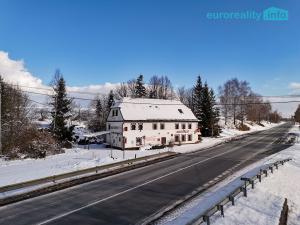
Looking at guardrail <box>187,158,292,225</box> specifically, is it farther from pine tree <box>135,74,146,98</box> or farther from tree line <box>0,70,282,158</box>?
pine tree <box>135,74,146,98</box>

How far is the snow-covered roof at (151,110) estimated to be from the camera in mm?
49375

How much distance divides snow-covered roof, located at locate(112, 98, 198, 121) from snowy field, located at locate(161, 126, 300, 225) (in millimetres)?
27531

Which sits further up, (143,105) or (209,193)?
(143,105)

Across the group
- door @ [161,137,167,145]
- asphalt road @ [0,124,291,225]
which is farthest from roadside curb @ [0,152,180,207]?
door @ [161,137,167,145]

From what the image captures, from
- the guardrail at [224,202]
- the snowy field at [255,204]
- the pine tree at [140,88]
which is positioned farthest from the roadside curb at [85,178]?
the pine tree at [140,88]

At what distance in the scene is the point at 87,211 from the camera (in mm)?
14664

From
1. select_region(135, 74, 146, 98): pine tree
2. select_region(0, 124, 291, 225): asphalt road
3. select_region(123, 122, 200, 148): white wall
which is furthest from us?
select_region(135, 74, 146, 98): pine tree

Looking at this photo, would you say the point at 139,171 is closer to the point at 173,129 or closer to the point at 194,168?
the point at 194,168

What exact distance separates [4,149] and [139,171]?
19.9 metres

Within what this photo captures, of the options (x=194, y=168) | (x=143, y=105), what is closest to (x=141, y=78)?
(x=143, y=105)

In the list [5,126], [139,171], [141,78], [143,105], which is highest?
[141,78]

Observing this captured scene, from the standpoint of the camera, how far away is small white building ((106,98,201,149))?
4775cm

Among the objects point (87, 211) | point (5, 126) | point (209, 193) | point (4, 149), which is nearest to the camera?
point (87, 211)

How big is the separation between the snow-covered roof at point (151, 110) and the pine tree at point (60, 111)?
32.1 feet
